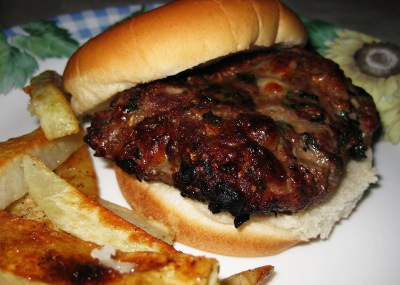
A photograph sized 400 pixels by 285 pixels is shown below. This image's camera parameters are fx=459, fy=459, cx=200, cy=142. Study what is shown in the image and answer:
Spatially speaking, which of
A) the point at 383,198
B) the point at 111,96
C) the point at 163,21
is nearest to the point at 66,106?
the point at 111,96

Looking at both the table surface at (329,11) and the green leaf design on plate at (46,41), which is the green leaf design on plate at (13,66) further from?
the table surface at (329,11)

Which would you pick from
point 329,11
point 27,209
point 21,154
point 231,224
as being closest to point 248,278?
point 231,224

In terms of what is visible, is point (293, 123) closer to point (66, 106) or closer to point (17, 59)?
point (66, 106)

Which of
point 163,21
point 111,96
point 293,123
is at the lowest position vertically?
point 293,123

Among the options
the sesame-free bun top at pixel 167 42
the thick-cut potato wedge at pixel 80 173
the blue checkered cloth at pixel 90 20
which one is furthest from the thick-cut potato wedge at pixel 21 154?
the blue checkered cloth at pixel 90 20

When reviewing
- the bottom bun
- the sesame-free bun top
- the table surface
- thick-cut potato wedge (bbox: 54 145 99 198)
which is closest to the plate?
the bottom bun

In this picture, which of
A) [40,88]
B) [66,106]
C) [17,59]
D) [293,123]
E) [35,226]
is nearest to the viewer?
[35,226]
